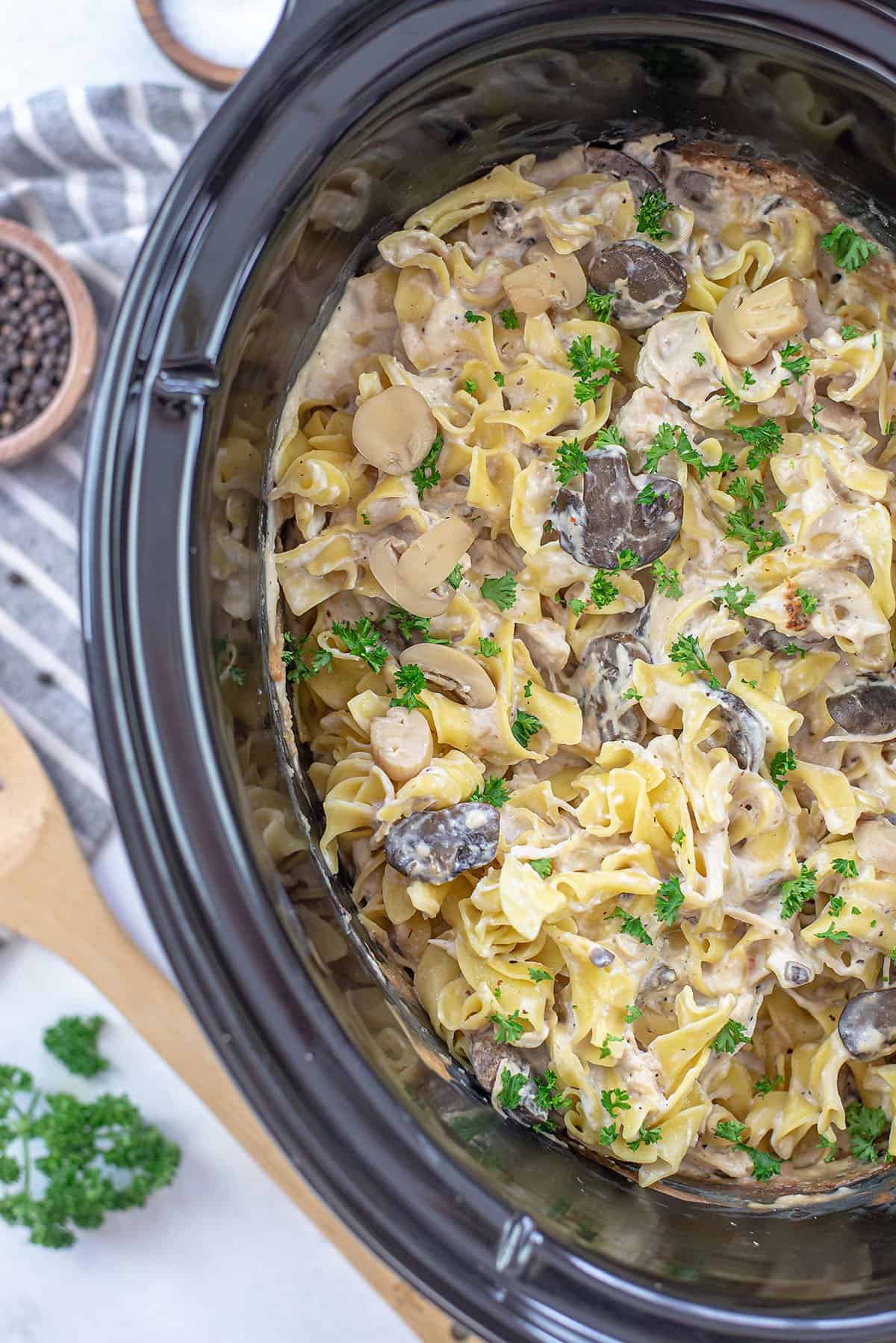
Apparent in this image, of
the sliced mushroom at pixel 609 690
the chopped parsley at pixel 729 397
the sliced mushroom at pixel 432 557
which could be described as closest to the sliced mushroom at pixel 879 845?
the sliced mushroom at pixel 609 690

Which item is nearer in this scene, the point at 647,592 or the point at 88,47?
the point at 647,592

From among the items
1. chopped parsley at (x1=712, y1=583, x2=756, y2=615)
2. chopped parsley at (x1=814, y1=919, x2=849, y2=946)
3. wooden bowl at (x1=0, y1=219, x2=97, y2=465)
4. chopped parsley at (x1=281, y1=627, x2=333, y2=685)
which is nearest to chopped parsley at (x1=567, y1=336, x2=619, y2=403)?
chopped parsley at (x1=712, y1=583, x2=756, y2=615)

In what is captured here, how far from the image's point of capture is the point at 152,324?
6.72ft

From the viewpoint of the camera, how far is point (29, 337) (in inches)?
140

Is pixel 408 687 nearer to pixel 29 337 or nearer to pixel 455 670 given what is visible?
pixel 455 670

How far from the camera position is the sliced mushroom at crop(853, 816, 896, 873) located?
2555mm

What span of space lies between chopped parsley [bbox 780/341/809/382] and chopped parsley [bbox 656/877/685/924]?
114cm

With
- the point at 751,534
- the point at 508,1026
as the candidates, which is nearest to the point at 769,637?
the point at 751,534

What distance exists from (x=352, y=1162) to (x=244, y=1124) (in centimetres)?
147

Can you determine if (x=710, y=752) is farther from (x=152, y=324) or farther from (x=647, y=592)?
(x=152, y=324)

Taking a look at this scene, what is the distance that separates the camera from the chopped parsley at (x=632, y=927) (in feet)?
8.23

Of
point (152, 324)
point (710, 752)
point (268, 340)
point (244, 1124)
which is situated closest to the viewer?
point (152, 324)

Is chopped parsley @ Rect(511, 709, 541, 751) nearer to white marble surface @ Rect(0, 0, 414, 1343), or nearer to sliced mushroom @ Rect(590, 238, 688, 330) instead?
sliced mushroom @ Rect(590, 238, 688, 330)

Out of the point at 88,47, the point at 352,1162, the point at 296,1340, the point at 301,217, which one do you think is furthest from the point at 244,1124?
the point at 88,47
